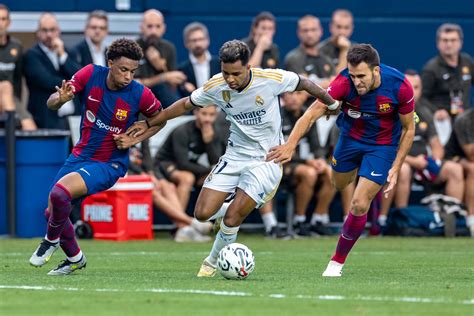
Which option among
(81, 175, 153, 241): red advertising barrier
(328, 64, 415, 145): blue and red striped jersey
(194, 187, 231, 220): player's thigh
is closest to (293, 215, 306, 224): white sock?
(81, 175, 153, 241): red advertising barrier

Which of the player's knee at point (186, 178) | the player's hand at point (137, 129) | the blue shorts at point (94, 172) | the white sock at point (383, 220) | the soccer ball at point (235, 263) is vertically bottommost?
the white sock at point (383, 220)

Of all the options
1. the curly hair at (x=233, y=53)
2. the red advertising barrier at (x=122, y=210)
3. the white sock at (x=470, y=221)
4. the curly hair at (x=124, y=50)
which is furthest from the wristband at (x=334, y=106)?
the white sock at (x=470, y=221)

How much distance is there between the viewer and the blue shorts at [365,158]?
437 inches

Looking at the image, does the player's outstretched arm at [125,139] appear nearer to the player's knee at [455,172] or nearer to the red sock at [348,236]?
the red sock at [348,236]

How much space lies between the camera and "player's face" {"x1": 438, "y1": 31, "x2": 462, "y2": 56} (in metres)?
17.3

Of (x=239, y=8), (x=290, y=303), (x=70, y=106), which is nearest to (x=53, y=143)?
(x=70, y=106)

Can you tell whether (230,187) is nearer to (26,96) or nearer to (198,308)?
(198,308)

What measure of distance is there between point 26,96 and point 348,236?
799 centimetres

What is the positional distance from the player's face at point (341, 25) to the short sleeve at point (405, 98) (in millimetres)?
6351

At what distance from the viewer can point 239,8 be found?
1859 centimetres

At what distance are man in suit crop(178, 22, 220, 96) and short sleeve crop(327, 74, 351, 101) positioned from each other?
5668mm

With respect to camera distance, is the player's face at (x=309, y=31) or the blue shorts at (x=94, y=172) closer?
the blue shorts at (x=94, y=172)

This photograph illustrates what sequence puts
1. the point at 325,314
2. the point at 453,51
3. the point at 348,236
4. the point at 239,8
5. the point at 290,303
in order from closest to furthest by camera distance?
the point at 325,314 < the point at 290,303 < the point at 348,236 < the point at 453,51 < the point at 239,8

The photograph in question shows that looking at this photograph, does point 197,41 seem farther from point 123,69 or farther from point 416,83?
point 123,69
